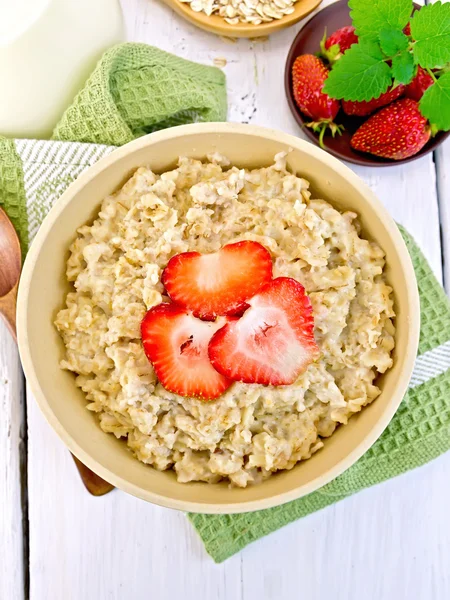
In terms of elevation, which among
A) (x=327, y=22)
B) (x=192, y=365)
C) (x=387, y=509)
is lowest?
(x=387, y=509)

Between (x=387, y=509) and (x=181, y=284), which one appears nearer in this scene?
(x=181, y=284)

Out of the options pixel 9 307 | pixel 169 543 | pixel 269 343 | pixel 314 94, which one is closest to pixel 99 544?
pixel 169 543

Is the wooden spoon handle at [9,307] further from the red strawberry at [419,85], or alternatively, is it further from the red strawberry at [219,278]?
the red strawberry at [419,85]

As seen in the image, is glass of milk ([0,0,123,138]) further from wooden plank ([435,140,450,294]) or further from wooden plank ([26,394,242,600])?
wooden plank ([435,140,450,294])

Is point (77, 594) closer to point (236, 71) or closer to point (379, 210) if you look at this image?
point (379, 210)

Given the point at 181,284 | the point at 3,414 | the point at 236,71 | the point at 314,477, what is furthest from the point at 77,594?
the point at 236,71

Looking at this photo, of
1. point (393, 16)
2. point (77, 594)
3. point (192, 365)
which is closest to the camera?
point (192, 365)

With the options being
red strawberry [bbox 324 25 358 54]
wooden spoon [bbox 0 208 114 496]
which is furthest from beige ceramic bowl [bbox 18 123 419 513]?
red strawberry [bbox 324 25 358 54]

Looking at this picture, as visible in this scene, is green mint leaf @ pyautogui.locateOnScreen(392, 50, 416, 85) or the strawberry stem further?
the strawberry stem
